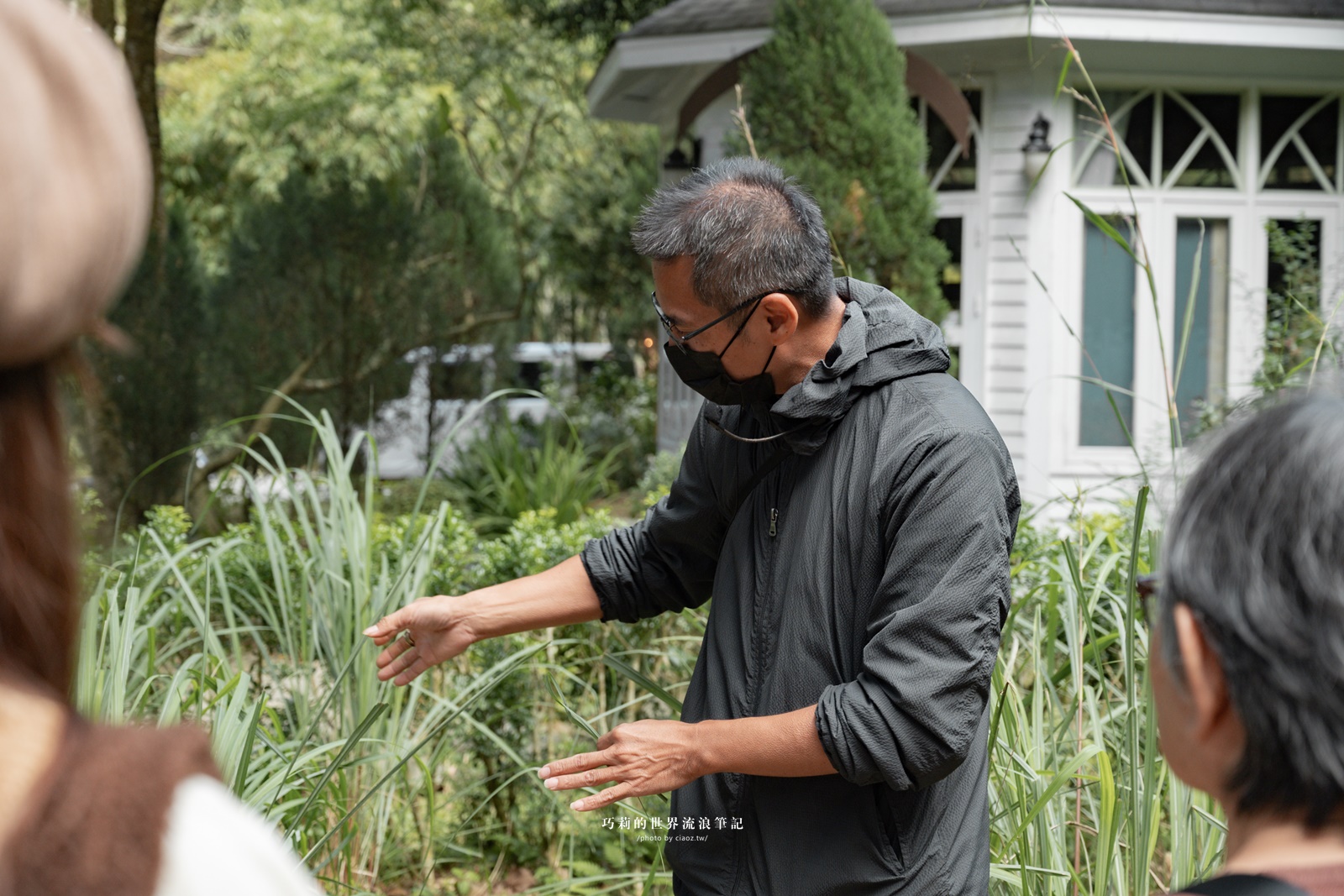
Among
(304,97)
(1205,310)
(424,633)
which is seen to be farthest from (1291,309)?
(304,97)

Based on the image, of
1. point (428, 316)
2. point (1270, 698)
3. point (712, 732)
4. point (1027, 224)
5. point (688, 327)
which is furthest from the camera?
point (428, 316)

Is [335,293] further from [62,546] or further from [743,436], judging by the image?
[62,546]

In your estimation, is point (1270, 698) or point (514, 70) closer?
point (1270, 698)

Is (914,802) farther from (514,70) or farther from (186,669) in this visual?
(514,70)

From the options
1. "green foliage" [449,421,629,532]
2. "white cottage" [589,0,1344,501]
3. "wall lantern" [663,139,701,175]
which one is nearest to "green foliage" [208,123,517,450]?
"green foliage" [449,421,629,532]

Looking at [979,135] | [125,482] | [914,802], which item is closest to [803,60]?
[979,135]

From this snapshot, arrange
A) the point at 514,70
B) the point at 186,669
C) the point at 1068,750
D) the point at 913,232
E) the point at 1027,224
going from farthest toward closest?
1. the point at 514,70
2. the point at 1027,224
3. the point at 913,232
4. the point at 1068,750
5. the point at 186,669

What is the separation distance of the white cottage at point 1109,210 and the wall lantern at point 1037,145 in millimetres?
34

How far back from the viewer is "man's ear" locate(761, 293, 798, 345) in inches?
78.4

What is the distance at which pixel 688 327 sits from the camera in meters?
2.10

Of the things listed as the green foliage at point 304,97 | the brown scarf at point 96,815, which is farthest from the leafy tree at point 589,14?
the brown scarf at point 96,815

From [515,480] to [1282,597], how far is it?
24.8 ft

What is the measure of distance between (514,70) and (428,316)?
675 cm

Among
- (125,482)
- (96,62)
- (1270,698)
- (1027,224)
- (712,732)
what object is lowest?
(125,482)
